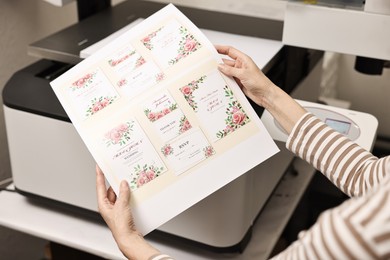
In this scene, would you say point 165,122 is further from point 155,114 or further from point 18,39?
point 18,39

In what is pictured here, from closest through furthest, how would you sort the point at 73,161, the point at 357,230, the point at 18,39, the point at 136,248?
1. the point at 357,230
2. the point at 136,248
3. the point at 73,161
4. the point at 18,39

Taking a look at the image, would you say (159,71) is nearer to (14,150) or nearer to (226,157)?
(226,157)

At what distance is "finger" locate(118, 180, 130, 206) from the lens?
0.86 metres

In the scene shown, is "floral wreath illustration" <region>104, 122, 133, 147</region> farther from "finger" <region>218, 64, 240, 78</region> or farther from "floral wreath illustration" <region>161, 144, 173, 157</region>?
"finger" <region>218, 64, 240, 78</region>

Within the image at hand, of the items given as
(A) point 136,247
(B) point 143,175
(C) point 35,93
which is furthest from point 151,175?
(C) point 35,93

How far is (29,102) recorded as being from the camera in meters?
1.07

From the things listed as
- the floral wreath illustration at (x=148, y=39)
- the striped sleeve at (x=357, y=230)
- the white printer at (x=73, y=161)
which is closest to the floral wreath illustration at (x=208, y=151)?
the white printer at (x=73, y=161)

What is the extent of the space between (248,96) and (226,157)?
5.5 inches

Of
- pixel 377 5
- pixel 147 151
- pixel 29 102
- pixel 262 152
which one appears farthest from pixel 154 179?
pixel 377 5

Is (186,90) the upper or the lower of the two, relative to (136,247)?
upper

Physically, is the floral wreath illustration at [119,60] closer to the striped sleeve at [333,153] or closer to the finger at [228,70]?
the finger at [228,70]

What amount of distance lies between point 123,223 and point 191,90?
0.24 m

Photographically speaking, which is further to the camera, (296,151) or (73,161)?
(73,161)

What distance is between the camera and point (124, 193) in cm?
87
